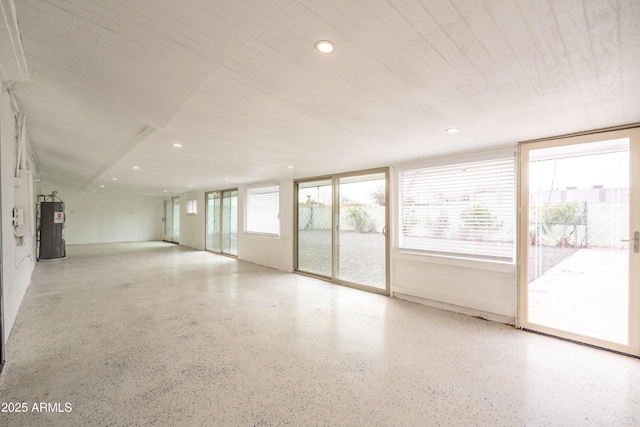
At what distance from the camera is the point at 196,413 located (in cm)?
178

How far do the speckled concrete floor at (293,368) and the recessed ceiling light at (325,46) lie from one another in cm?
217

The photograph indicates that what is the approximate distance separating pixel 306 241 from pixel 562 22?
17.4 ft

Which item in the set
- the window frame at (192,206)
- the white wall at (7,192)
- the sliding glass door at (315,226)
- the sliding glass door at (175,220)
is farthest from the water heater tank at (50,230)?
the sliding glass door at (315,226)

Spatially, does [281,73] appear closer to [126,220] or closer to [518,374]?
[518,374]

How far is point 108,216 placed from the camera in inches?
456

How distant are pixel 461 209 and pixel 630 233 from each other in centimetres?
156

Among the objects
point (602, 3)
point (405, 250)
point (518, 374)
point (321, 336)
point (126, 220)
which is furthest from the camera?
point (126, 220)

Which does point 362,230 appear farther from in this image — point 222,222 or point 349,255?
point 222,222

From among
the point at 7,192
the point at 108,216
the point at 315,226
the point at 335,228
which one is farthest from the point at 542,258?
the point at 108,216

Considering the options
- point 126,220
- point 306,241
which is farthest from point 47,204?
point 306,241

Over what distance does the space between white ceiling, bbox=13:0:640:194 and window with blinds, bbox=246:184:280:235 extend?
12.2 ft

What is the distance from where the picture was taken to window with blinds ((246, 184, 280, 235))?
6.85 metres

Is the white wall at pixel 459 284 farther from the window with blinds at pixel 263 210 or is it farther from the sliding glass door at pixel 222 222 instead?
the sliding glass door at pixel 222 222

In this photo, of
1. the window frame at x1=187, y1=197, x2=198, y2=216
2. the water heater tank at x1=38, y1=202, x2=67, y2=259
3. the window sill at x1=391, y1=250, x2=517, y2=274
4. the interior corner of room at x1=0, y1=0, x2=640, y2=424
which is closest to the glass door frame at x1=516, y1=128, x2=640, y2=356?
the interior corner of room at x1=0, y1=0, x2=640, y2=424
